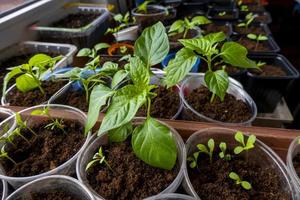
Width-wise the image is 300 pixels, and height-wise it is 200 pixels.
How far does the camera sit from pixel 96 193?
46 cm

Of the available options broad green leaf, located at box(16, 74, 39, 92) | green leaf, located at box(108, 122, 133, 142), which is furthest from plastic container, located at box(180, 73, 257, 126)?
broad green leaf, located at box(16, 74, 39, 92)

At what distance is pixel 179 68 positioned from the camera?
51 centimetres

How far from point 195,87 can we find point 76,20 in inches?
33.7

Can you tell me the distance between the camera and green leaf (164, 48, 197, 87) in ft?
1.63

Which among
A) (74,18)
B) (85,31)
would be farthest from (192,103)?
(74,18)

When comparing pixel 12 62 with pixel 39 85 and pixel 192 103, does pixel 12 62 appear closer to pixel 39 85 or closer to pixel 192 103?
pixel 39 85

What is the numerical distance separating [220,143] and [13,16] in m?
0.99

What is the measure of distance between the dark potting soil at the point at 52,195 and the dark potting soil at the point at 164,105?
0.84ft

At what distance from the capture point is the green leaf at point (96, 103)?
44 centimetres

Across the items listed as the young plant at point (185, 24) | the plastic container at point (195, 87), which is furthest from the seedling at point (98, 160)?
the young plant at point (185, 24)

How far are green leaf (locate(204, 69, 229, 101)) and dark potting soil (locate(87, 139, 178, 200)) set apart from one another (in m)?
0.19

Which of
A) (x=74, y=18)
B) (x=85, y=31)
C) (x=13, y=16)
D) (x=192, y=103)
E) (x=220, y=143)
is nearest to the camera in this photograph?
(x=220, y=143)

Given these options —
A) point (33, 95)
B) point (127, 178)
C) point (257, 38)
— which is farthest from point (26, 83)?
point (257, 38)

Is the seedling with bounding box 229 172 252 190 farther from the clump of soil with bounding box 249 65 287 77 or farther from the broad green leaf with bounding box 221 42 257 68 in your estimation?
the clump of soil with bounding box 249 65 287 77
